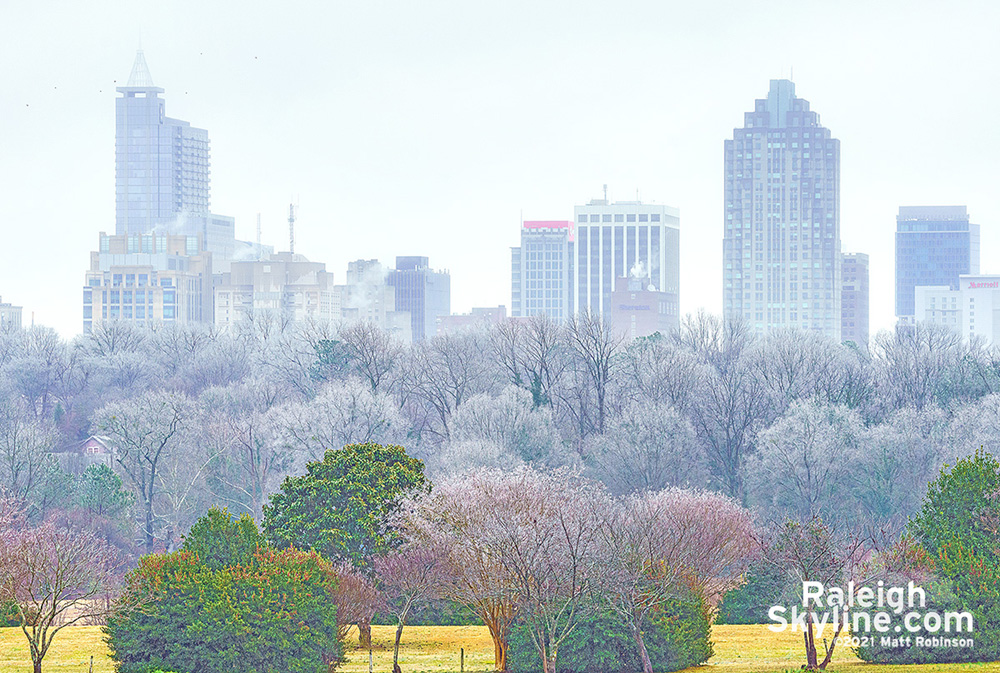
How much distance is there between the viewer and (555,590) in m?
41.3

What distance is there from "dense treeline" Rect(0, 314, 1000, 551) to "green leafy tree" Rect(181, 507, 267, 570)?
26073 millimetres

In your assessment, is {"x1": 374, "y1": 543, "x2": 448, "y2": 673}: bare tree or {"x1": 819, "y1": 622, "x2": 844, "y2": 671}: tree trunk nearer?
{"x1": 819, "y1": 622, "x2": 844, "y2": 671}: tree trunk

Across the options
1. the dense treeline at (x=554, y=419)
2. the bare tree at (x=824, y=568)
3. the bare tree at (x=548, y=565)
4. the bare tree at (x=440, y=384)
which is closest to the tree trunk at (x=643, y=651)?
the bare tree at (x=548, y=565)

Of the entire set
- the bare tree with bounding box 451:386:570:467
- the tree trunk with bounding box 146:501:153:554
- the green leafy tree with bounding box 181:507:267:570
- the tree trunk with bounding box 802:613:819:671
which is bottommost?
the tree trunk with bounding box 146:501:153:554

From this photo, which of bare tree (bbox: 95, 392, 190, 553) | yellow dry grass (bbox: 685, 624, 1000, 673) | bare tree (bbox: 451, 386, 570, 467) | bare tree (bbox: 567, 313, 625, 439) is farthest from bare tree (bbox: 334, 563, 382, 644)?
bare tree (bbox: 567, 313, 625, 439)

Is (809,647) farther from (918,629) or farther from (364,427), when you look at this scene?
(364,427)

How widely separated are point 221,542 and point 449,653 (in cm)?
828

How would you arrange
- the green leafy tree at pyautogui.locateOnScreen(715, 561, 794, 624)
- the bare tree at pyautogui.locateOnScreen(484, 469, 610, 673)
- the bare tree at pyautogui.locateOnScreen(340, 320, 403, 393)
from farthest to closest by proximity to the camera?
the bare tree at pyautogui.locateOnScreen(340, 320, 403, 393), the green leafy tree at pyautogui.locateOnScreen(715, 561, 794, 624), the bare tree at pyautogui.locateOnScreen(484, 469, 610, 673)

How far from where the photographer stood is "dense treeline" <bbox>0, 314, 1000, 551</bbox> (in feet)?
259

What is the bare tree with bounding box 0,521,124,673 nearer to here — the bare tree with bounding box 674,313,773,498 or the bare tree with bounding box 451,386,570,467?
the bare tree with bounding box 451,386,570,467

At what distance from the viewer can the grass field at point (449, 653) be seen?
4075 centimetres

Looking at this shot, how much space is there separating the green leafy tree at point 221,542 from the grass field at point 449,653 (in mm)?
3963

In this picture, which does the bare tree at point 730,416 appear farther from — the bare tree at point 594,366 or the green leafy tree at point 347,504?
the green leafy tree at point 347,504

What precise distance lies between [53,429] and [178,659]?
6109 cm
